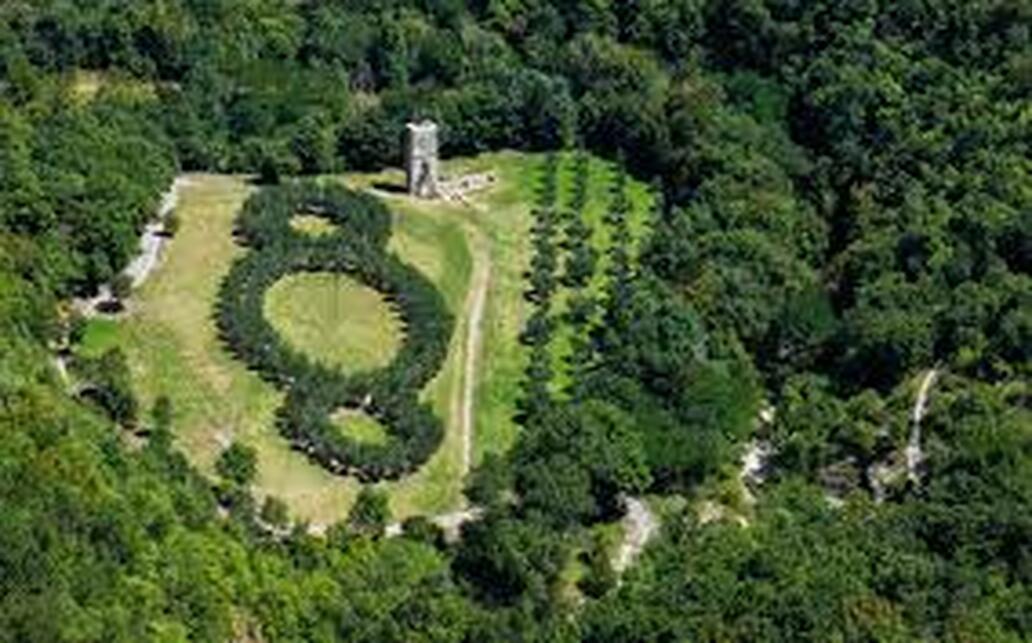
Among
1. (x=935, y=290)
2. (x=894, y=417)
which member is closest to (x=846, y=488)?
(x=894, y=417)

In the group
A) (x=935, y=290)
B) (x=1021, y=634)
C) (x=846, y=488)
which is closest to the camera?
(x=1021, y=634)

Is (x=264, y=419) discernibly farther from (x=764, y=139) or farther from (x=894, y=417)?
(x=764, y=139)

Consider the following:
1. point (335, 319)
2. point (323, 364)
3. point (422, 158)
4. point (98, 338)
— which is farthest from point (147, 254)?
point (422, 158)

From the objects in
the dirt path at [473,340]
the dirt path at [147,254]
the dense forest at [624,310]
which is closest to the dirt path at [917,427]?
the dense forest at [624,310]

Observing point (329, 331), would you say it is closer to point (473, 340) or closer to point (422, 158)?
point (473, 340)

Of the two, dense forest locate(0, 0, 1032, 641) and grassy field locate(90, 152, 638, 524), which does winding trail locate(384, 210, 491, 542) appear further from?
dense forest locate(0, 0, 1032, 641)
